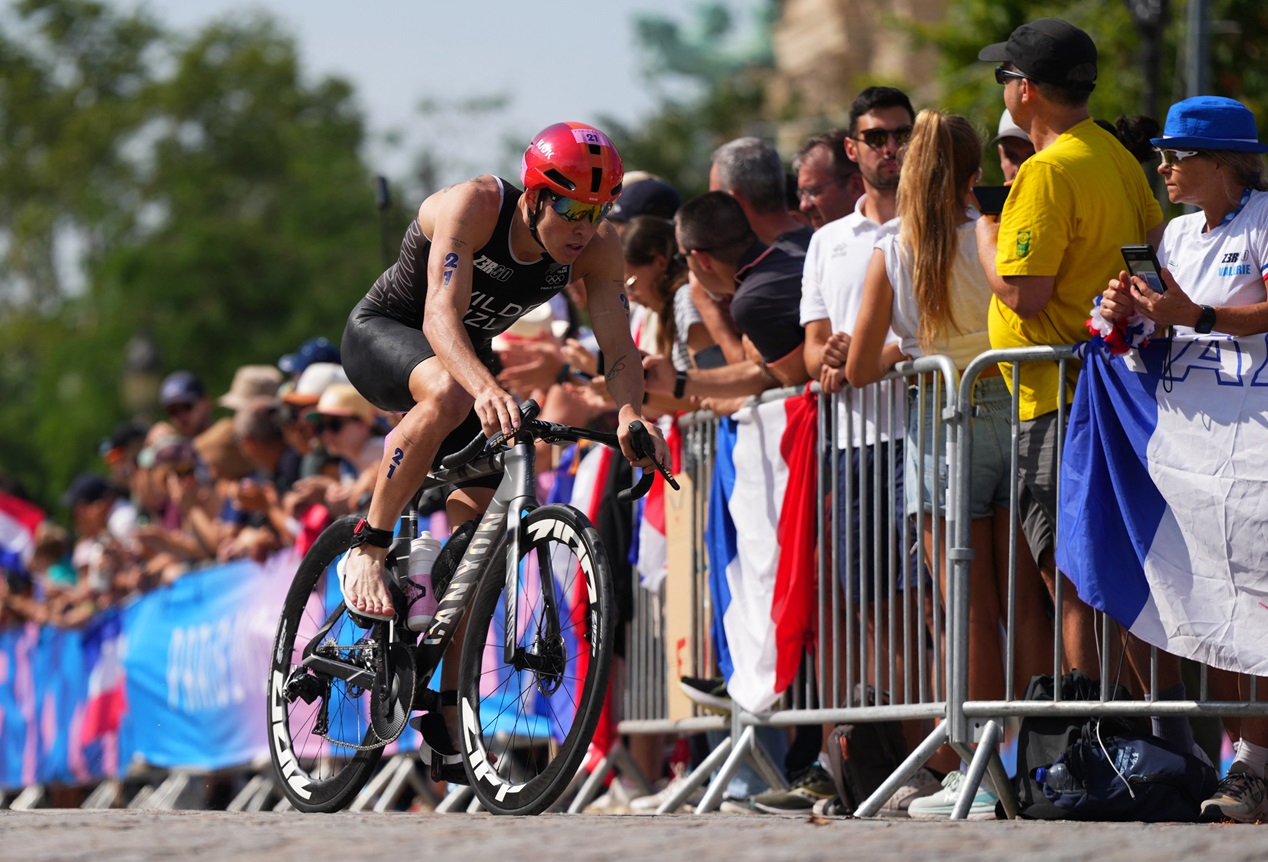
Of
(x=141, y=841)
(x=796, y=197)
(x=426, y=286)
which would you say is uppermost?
(x=796, y=197)

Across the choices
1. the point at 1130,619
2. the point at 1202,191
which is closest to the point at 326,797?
the point at 1130,619

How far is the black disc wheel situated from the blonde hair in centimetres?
226

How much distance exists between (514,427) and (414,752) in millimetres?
4916

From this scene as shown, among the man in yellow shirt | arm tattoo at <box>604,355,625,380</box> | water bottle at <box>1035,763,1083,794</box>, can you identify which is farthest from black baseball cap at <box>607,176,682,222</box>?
water bottle at <box>1035,763,1083,794</box>

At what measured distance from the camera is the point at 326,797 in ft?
21.8

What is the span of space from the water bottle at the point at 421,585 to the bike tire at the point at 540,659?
12.6 inches

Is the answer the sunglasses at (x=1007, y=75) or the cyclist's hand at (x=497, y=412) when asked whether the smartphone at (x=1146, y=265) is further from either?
the cyclist's hand at (x=497, y=412)

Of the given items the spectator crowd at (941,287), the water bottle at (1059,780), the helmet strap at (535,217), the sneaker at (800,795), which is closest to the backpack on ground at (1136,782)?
the water bottle at (1059,780)

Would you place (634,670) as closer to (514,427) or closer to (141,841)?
(514,427)

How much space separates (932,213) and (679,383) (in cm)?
156

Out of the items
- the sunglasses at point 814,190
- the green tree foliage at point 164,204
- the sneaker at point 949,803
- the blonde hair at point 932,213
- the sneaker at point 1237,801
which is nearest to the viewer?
the sneaker at point 1237,801

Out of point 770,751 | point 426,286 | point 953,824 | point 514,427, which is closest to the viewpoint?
point 953,824

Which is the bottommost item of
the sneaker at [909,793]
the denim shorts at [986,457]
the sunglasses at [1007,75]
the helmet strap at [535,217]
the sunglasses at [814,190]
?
the sneaker at [909,793]

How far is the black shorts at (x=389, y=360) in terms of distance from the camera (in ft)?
21.4
